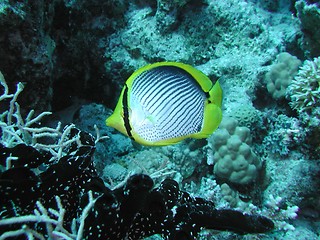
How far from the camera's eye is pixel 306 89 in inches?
137

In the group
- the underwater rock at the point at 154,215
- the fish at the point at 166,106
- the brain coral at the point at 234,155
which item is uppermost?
the fish at the point at 166,106

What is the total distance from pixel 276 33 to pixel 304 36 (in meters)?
0.49

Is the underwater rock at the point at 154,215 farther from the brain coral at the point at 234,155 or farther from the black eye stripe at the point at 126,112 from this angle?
the brain coral at the point at 234,155

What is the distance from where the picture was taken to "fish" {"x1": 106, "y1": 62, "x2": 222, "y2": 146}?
183 cm

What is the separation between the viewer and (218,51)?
451 centimetres

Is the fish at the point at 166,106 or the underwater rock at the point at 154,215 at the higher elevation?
the fish at the point at 166,106

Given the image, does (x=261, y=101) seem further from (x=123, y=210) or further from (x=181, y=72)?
(x=123, y=210)

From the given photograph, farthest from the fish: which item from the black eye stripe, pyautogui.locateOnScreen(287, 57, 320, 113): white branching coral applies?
pyautogui.locateOnScreen(287, 57, 320, 113): white branching coral

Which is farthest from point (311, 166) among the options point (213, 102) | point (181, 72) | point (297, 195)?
point (181, 72)

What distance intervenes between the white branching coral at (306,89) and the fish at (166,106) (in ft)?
6.34

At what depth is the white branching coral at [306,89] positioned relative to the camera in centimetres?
338

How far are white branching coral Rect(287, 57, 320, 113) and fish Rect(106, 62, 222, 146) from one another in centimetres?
193

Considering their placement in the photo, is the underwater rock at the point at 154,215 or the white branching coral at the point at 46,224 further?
the underwater rock at the point at 154,215

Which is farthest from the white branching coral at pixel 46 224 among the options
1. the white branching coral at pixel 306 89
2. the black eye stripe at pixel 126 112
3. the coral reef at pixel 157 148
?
the white branching coral at pixel 306 89
